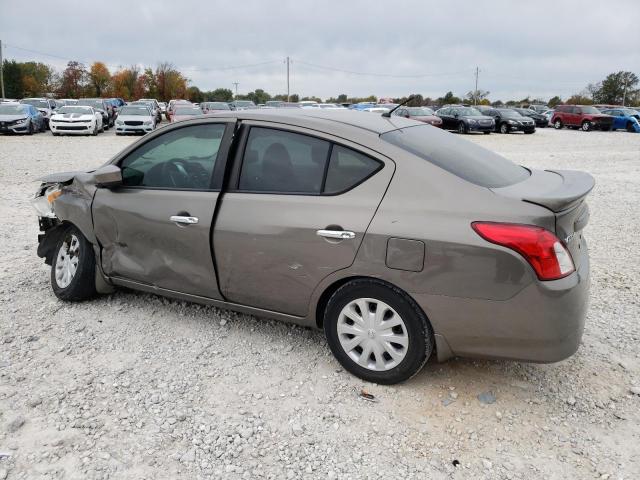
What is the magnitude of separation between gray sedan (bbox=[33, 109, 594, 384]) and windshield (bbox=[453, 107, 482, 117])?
85.6ft

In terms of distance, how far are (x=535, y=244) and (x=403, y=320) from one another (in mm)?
819

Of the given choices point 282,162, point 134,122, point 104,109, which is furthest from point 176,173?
point 104,109

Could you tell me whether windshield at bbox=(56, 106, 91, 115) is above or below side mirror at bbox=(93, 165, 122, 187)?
above

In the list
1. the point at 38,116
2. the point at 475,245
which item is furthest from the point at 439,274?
the point at 38,116

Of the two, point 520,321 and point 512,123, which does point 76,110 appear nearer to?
point 512,123

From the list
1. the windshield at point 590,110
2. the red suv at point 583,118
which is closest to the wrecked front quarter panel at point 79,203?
the red suv at point 583,118

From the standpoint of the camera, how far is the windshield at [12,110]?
77.1 ft

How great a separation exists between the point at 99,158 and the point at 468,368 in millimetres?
14254

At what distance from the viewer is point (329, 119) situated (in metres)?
3.52

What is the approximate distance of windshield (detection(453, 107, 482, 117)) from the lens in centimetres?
2850

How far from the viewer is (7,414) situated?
3000 mm

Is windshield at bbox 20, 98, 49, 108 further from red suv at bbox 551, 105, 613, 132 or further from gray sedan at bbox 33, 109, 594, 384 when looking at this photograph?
red suv at bbox 551, 105, 613, 132

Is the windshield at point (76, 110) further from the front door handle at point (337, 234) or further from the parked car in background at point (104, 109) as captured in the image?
the front door handle at point (337, 234)

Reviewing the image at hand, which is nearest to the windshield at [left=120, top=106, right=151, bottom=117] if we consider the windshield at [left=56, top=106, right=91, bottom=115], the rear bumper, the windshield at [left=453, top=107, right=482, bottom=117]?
the windshield at [left=56, top=106, right=91, bottom=115]
